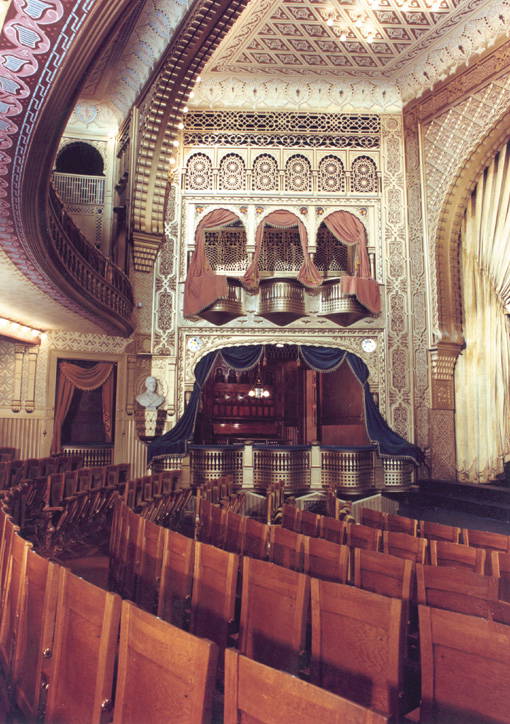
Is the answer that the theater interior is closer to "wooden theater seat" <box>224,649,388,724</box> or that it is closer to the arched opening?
the arched opening

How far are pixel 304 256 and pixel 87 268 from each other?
5.04 metres

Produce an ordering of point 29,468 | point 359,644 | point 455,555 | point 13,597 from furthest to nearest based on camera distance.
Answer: point 29,468 < point 455,555 < point 13,597 < point 359,644

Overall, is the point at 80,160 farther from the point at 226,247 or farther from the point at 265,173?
the point at 265,173

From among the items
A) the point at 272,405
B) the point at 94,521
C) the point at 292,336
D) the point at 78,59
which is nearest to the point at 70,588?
the point at 78,59

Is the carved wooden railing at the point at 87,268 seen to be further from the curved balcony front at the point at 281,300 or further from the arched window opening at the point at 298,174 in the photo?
the arched window opening at the point at 298,174

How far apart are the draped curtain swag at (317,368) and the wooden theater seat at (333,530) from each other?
6.91m

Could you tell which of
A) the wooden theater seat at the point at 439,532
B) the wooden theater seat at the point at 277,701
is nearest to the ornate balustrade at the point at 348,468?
the wooden theater seat at the point at 439,532

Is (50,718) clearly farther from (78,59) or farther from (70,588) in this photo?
(78,59)

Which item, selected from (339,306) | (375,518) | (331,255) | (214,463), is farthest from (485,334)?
(375,518)

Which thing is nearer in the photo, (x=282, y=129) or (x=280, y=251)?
(x=282, y=129)

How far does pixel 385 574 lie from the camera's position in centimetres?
291

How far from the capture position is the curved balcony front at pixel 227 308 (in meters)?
11.6

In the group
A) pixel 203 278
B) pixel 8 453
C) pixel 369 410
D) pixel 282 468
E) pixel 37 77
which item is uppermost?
pixel 203 278

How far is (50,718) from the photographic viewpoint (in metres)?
2.07
